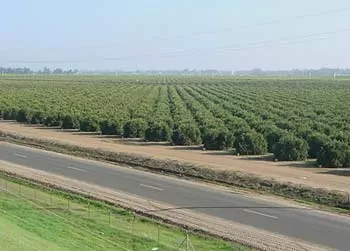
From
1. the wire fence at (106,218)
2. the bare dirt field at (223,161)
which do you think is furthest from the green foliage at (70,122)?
the wire fence at (106,218)

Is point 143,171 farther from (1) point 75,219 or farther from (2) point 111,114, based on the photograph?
(2) point 111,114

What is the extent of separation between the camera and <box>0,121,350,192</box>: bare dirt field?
36.6 m

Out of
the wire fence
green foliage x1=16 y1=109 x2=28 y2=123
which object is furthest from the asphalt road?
green foliage x1=16 y1=109 x2=28 y2=123

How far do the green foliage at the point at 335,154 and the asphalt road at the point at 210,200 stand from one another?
971 cm

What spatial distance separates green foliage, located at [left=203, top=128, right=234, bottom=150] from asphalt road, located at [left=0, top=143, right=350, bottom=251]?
1003 cm

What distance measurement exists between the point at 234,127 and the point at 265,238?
107ft

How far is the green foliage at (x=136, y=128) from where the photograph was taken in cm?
5978

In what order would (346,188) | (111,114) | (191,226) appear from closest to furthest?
(191,226), (346,188), (111,114)

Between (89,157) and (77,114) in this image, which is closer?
(89,157)

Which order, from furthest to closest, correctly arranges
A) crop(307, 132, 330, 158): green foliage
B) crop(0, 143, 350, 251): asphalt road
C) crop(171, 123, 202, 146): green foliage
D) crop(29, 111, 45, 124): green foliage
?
crop(29, 111, 45, 124): green foliage → crop(171, 123, 202, 146): green foliage → crop(307, 132, 330, 158): green foliage → crop(0, 143, 350, 251): asphalt road

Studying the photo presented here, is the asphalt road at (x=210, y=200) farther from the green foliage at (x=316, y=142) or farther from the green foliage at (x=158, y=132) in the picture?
the green foliage at (x=158, y=132)

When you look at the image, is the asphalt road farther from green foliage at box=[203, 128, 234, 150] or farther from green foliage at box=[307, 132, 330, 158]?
green foliage at box=[307, 132, 330, 158]

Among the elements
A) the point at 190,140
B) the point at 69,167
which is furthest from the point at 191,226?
the point at 190,140

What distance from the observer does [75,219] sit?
2703 centimetres
